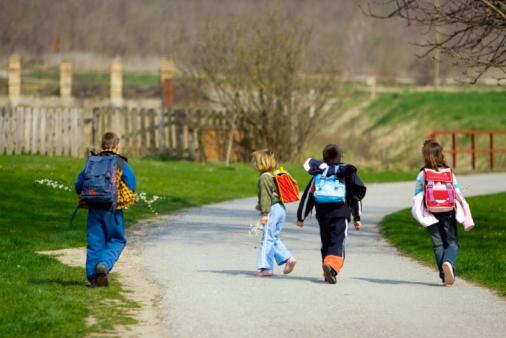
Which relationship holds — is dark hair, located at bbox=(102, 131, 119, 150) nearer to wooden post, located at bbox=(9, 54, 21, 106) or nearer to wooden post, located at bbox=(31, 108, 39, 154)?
wooden post, located at bbox=(31, 108, 39, 154)

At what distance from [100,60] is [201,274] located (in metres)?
52.0

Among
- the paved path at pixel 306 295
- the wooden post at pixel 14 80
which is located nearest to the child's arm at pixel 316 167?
the paved path at pixel 306 295

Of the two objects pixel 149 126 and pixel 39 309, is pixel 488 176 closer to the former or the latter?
pixel 149 126

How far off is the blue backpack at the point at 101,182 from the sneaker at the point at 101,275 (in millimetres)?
568

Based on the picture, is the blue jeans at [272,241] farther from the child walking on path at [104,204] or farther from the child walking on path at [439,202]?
the child walking on path at [104,204]

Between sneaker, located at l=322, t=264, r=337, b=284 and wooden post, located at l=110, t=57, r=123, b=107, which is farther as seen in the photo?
wooden post, located at l=110, t=57, r=123, b=107

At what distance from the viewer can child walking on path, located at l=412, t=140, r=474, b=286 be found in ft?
44.4

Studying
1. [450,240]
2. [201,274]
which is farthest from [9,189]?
[450,240]

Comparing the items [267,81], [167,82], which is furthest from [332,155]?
[167,82]

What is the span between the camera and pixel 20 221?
20.1 meters

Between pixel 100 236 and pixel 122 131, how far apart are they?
1104 inches

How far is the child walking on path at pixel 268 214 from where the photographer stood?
1389 centimetres

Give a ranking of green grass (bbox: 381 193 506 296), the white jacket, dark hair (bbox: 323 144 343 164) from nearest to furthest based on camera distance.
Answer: the white jacket
dark hair (bbox: 323 144 343 164)
green grass (bbox: 381 193 506 296)

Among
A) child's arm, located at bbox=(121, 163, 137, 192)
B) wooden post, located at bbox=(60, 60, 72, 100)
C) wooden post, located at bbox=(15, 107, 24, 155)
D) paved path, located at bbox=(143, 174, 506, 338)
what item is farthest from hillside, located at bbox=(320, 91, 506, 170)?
child's arm, located at bbox=(121, 163, 137, 192)
